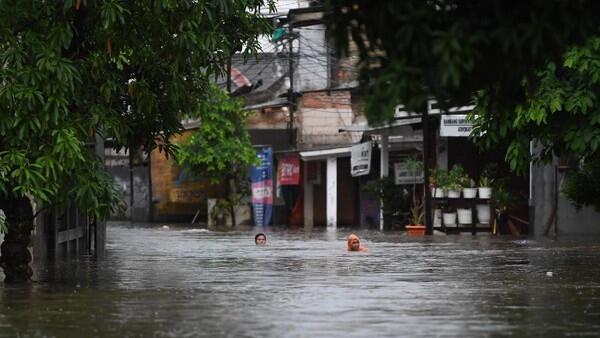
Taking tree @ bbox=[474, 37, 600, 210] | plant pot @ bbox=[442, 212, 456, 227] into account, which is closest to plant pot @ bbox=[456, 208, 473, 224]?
plant pot @ bbox=[442, 212, 456, 227]

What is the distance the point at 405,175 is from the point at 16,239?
24441 mm

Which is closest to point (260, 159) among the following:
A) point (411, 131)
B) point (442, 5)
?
point (411, 131)

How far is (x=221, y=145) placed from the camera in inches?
1998

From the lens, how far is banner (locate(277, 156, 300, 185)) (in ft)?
167

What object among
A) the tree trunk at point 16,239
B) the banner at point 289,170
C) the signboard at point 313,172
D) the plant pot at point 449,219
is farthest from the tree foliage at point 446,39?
the signboard at point 313,172

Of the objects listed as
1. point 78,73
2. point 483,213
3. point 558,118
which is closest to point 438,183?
point 483,213

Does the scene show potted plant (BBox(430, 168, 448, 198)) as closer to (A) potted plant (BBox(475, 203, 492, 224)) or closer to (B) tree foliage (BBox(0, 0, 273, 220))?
(A) potted plant (BBox(475, 203, 492, 224))

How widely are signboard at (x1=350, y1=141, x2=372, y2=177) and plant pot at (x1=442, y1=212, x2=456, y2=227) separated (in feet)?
23.1

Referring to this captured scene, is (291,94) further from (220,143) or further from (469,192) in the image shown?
(469,192)

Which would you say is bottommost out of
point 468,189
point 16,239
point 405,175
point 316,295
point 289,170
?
point 316,295

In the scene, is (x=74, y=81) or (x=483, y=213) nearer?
(x=74, y=81)

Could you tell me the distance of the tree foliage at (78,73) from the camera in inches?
557

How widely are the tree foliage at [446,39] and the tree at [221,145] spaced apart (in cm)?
4200

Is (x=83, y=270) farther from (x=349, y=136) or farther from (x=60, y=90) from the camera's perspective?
(x=349, y=136)
